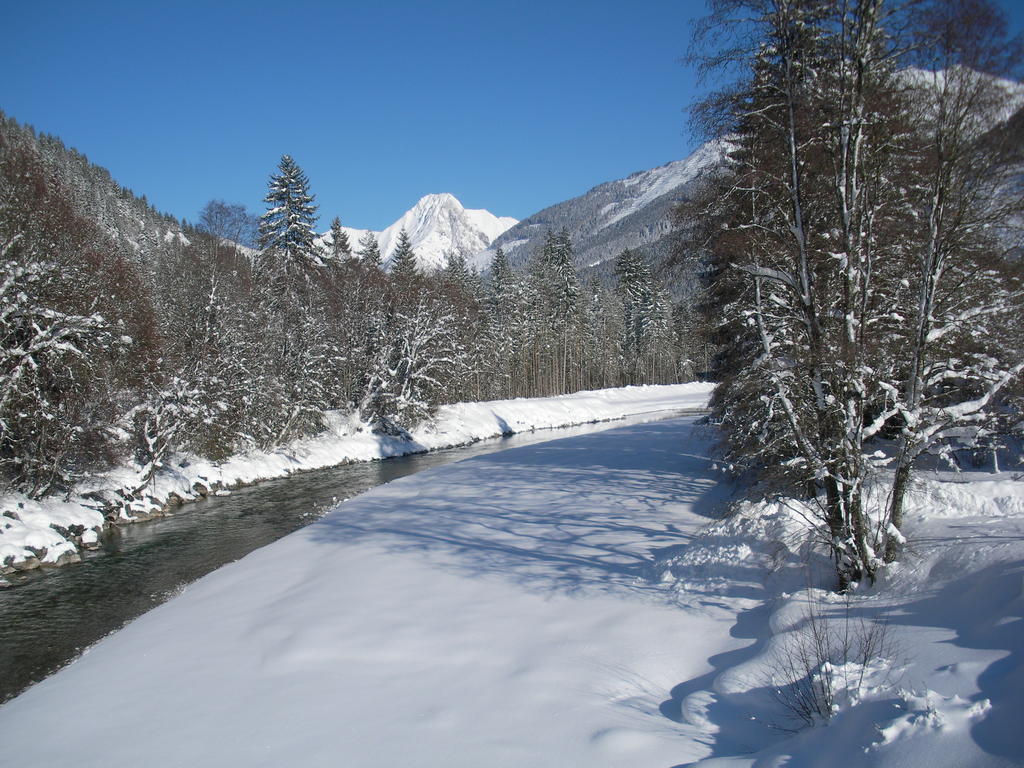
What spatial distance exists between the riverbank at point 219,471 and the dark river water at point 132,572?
24.5 inches

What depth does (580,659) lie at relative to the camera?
617 centimetres

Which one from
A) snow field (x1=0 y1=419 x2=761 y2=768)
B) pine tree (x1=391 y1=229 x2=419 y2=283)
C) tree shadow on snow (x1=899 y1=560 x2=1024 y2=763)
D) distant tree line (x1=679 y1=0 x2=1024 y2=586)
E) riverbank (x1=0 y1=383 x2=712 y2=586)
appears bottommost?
snow field (x1=0 y1=419 x2=761 y2=768)

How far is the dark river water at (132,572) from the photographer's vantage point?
8.88m

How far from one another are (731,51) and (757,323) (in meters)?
3.23

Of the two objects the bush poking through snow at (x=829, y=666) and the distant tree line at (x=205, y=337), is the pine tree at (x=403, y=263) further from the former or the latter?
the bush poking through snow at (x=829, y=666)

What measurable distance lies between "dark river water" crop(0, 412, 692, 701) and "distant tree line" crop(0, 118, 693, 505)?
2.77 m

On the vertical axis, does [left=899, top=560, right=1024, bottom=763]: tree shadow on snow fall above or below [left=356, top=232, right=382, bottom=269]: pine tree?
below

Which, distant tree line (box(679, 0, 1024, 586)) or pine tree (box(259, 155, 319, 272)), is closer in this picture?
distant tree line (box(679, 0, 1024, 586))

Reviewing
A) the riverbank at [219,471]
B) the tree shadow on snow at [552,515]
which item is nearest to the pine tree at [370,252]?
the riverbank at [219,471]

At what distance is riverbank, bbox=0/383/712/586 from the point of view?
521 inches

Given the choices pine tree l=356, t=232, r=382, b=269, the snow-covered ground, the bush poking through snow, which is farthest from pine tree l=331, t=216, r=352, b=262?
the bush poking through snow

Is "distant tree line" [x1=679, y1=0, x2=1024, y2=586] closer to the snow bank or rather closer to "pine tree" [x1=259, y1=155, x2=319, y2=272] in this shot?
the snow bank

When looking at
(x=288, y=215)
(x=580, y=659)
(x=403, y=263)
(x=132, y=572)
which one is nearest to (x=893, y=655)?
(x=580, y=659)

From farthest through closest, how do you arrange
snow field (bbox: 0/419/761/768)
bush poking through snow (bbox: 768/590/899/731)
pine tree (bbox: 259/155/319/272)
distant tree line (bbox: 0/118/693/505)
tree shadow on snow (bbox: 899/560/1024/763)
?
pine tree (bbox: 259/155/319/272)
distant tree line (bbox: 0/118/693/505)
snow field (bbox: 0/419/761/768)
bush poking through snow (bbox: 768/590/899/731)
tree shadow on snow (bbox: 899/560/1024/763)
